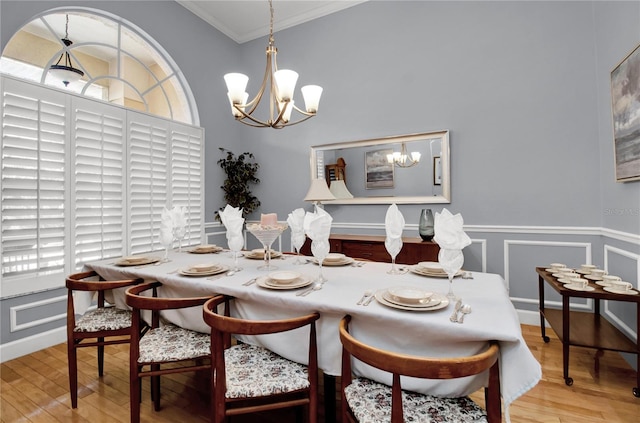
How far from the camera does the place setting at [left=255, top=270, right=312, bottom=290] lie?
4.82ft

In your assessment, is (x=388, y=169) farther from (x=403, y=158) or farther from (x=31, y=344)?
(x=31, y=344)

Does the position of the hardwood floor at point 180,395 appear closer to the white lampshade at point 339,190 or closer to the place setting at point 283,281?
the place setting at point 283,281

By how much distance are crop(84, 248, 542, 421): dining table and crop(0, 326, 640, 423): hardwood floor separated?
533 mm

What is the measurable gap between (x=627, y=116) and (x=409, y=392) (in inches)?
96.6

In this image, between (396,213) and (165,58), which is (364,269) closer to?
(396,213)

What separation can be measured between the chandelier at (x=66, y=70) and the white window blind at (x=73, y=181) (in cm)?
24

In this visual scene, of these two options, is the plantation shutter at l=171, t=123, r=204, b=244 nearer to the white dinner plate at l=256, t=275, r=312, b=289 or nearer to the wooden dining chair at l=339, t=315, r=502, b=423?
the white dinner plate at l=256, t=275, r=312, b=289

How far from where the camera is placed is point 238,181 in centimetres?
432

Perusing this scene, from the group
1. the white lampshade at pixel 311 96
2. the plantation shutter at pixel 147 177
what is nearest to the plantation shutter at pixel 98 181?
the plantation shutter at pixel 147 177

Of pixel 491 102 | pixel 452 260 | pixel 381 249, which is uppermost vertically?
pixel 491 102

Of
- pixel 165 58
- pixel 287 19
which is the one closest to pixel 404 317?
pixel 165 58

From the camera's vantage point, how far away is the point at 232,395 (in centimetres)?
120

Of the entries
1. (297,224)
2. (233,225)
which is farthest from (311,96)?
(233,225)

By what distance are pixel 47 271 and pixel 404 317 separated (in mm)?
3021
